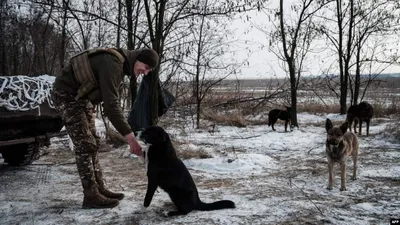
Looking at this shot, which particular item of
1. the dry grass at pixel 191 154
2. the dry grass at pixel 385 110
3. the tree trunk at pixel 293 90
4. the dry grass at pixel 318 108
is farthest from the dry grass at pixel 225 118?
the dry grass at pixel 385 110

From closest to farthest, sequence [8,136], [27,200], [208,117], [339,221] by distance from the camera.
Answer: [339,221], [27,200], [8,136], [208,117]

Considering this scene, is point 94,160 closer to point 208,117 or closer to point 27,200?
point 27,200

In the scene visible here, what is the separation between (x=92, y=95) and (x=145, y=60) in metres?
0.68


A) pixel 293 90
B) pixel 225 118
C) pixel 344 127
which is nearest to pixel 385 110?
pixel 293 90

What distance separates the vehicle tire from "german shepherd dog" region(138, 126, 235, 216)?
3177 mm

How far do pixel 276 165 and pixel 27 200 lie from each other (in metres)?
4.02

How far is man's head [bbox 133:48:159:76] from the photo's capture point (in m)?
3.65

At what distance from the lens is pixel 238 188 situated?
4.73 meters

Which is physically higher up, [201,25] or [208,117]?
[201,25]

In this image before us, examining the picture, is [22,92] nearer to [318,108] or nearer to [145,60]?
[145,60]

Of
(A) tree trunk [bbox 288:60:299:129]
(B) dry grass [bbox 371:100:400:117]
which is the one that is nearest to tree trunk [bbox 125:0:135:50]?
(A) tree trunk [bbox 288:60:299:129]

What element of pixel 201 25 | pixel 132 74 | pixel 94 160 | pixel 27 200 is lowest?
pixel 27 200

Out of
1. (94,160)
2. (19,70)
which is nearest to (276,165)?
(94,160)

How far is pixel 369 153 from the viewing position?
7.11 metres
